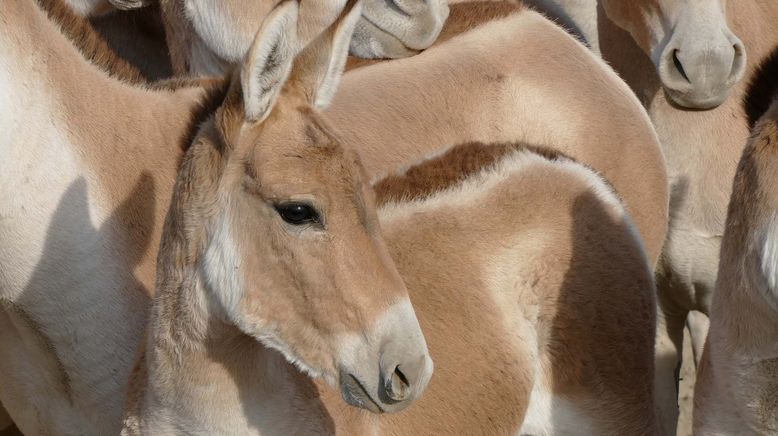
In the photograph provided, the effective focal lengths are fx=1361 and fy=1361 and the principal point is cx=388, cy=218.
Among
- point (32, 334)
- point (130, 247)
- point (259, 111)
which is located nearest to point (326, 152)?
point (259, 111)

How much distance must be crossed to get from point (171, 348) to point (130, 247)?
691mm

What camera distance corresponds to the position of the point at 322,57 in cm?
336

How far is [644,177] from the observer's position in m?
4.93

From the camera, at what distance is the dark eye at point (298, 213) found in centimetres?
310

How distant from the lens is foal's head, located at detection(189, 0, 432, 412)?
10.1 feet

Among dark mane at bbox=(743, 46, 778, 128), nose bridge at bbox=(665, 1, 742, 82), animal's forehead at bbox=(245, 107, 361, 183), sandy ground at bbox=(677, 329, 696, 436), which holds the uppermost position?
animal's forehead at bbox=(245, 107, 361, 183)

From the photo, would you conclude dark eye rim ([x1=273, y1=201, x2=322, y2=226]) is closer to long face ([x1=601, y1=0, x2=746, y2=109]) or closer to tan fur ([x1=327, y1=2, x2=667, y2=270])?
tan fur ([x1=327, y1=2, x2=667, y2=270])

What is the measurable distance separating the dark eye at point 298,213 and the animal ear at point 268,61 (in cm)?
23

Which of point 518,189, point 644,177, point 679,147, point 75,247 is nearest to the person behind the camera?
point 75,247

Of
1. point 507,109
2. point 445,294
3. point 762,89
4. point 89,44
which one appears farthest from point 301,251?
point 507,109

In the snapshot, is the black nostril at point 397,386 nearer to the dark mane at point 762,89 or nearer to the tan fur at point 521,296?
the tan fur at point 521,296

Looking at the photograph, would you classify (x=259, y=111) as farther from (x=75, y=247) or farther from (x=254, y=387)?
(x=75, y=247)

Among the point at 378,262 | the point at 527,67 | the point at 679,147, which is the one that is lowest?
the point at 679,147

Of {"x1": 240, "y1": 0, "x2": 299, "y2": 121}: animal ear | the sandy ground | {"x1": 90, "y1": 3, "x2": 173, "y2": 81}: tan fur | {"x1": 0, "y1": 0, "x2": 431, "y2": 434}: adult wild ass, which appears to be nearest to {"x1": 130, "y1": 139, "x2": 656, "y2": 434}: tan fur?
{"x1": 0, "y1": 0, "x2": 431, "y2": 434}: adult wild ass
